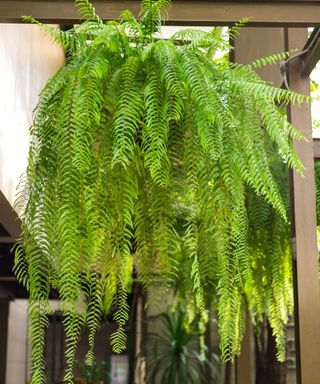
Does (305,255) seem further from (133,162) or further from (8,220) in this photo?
(8,220)

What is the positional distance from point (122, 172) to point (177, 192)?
167 millimetres

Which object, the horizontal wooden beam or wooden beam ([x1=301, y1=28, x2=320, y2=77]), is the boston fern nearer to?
the horizontal wooden beam

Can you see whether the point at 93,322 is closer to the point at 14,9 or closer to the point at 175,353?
the point at 14,9

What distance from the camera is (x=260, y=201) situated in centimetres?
333

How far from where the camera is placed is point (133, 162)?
183cm

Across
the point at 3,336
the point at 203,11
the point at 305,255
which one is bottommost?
the point at 305,255

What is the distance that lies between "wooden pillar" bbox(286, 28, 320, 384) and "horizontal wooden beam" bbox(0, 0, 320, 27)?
0.44m

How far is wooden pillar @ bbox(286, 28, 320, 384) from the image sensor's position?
7.82 ft

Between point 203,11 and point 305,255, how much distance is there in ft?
2.85

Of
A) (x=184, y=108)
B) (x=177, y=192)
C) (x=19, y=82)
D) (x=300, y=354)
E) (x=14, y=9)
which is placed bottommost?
(x=300, y=354)

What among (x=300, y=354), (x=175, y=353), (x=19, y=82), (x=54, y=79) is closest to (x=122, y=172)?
(x=54, y=79)

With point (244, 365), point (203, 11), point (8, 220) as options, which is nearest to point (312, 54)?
point (203, 11)

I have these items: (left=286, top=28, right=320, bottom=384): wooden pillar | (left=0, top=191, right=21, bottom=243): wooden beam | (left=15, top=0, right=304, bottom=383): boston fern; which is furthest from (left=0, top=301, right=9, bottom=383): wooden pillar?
(left=15, top=0, right=304, bottom=383): boston fern

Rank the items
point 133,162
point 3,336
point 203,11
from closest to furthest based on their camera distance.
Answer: point 133,162 < point 203,11 < point 3,336
